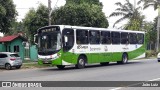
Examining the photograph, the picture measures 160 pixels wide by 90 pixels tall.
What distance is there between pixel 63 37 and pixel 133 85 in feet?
34.0

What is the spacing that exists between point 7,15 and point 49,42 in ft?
24.1

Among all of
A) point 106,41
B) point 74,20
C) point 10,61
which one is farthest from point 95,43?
point 74,20

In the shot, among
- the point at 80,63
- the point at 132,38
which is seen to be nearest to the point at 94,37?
the point at 80,63

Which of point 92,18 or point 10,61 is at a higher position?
point 92,18

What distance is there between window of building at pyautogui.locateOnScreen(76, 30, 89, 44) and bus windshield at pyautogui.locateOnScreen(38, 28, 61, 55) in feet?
6.03

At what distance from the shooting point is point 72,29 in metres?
24.4

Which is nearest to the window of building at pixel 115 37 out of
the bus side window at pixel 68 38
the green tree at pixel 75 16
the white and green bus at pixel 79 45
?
the white and green bus at pixel 79 45

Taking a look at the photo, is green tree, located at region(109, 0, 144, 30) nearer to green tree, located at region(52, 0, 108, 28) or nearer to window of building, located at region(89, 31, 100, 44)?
green tree, located at region(52, 0, 108, 28)

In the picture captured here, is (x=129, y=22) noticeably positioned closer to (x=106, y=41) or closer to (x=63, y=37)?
(x=106, y=41)

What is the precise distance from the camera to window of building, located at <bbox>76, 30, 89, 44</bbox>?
2491cm

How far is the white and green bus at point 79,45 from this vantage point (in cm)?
2364

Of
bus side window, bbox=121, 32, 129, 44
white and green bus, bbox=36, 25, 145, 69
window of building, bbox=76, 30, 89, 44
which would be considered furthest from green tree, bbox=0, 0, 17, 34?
bus side window, bbox=121, 32, 129, 44

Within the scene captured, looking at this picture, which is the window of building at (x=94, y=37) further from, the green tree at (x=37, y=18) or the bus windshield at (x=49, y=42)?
the green tree at (x=37, y=18)

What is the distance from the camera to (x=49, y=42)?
78.7ft
